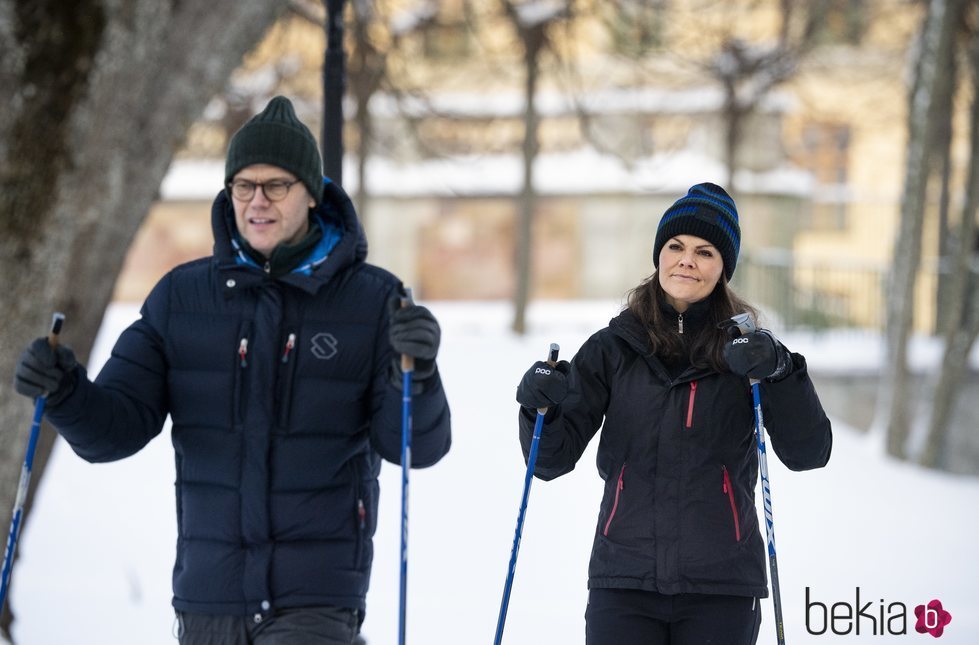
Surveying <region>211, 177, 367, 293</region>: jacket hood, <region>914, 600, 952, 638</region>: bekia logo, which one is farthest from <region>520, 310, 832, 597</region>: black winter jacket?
<region>914, 600, 952, 638</region>: bekia logo

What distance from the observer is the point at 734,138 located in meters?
16.5

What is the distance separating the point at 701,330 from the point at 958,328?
9941mm

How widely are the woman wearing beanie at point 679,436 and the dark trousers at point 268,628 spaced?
2.22 ft

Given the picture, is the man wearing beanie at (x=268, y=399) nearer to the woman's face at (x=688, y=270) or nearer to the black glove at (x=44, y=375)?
the black glove at (x=44, y=375)

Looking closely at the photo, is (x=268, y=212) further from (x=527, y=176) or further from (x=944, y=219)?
(x=944, y=219)

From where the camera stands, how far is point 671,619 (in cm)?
312

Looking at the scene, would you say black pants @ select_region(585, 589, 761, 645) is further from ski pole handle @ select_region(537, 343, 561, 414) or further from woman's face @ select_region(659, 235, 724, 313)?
woman's face @ select_region(659, 235, 724, 313)

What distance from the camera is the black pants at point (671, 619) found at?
3.09 meters

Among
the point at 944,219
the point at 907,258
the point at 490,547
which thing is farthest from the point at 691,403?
the point at 944,219

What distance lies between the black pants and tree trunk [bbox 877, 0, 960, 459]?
365 inches

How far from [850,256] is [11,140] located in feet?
83.0

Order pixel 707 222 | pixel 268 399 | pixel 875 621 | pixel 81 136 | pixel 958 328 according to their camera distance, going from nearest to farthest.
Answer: pixel 268 399
pixel 707 222
pixel 81 136
pixel 875 621
pixel 958 328

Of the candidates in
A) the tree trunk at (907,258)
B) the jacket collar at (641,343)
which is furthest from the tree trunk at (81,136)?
the tree trunk at (907,258)

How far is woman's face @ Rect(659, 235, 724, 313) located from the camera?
10.8 ft
